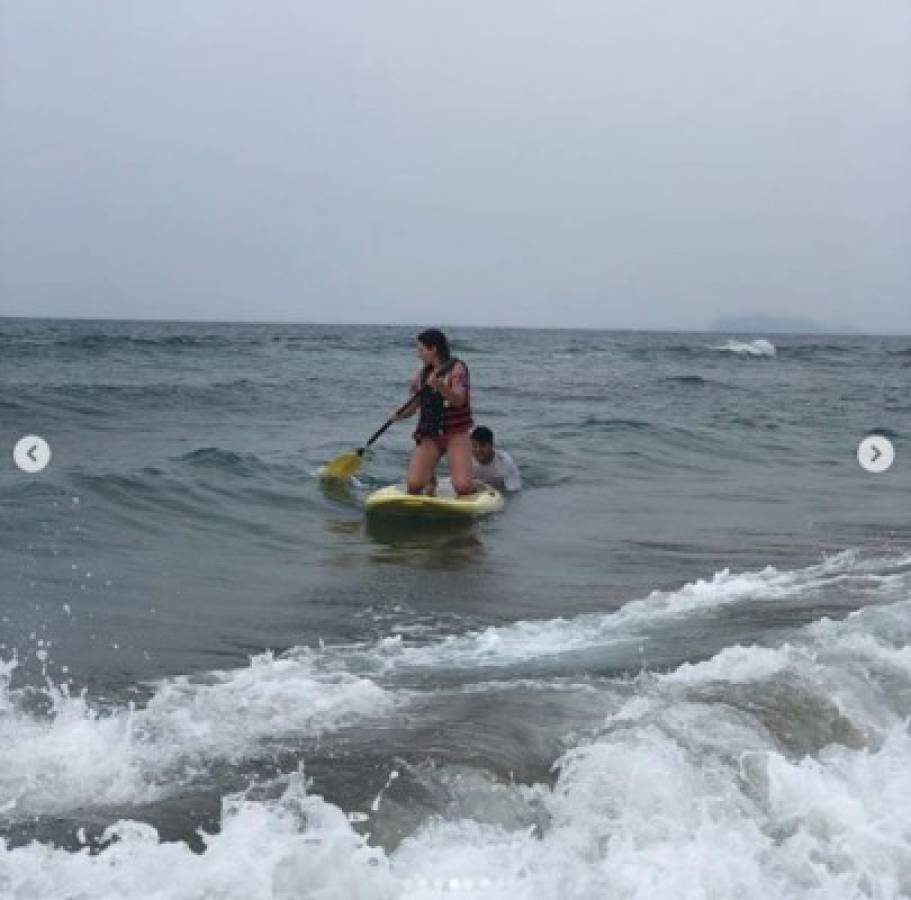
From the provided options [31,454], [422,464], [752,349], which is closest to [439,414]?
[422,464]

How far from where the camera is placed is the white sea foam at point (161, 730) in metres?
4.07

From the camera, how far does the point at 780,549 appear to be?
9531 millimetres

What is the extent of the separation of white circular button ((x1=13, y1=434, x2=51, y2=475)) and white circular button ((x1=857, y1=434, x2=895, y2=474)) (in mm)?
9614

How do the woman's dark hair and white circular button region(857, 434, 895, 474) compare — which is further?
white circular button region(857, 434, 895, 474)

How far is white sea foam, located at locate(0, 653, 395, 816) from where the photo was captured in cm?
Result: 407

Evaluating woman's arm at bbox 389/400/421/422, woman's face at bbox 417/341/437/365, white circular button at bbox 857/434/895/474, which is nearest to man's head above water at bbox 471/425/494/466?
woman's arm at bbox 389/400/421/422

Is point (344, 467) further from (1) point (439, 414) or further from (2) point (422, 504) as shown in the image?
(2) point (422, 504)

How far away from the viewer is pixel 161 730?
465cm

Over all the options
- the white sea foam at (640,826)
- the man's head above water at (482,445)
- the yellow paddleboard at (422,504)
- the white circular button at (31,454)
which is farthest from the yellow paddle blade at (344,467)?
the white sea foam at (640,826)

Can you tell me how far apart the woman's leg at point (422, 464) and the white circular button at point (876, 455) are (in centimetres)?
646

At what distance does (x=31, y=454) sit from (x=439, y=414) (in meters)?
5.50

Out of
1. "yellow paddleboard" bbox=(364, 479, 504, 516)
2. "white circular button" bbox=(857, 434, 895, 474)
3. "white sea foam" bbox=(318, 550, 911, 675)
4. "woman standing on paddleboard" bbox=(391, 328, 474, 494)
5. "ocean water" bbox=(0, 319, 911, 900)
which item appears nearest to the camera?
"ocean water" bbox=(0, 319, 911, 900)

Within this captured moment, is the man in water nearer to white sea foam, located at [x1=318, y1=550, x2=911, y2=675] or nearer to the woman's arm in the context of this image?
the woman's arm

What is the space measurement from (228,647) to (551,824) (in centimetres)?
282
